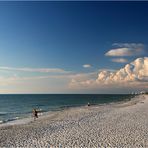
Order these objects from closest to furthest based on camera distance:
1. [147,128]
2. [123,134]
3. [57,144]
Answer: [57,144] → [123,134] → [147,128]

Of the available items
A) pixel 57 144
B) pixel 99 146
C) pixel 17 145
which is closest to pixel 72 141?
pixel 57 144

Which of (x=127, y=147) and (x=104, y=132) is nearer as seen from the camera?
(x=127, y=147)

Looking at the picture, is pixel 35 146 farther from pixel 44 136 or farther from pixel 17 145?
pixel 44 136

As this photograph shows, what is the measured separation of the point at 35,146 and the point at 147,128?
10193mm

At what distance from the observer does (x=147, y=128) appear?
2064 centimetres

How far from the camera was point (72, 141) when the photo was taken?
16.3 metres

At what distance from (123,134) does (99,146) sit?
13.2 feet

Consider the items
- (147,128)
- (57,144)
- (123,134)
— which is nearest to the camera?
(57,144)

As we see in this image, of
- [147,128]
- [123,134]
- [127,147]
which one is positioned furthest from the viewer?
[147,128]

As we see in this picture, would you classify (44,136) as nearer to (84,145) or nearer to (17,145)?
(17,145)

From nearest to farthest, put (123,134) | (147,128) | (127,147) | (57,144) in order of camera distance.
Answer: (127,147) → (57,144) → (123,134) → (147,128)

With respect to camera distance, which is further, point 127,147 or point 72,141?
point 72,141

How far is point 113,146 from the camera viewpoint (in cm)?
1479

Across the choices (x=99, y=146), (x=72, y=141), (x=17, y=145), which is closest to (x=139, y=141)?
(x=99, y=146)
